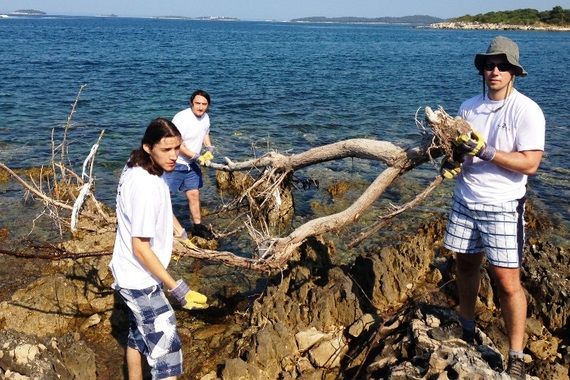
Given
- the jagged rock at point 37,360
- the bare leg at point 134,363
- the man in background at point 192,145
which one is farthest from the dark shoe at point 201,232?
the bare leg at point 134,363

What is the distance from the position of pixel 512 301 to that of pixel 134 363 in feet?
10.3

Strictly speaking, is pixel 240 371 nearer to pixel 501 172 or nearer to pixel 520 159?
pixel 501 172

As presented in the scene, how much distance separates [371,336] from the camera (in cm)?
488

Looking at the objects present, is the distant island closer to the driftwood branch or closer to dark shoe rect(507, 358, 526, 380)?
the driftwood branch

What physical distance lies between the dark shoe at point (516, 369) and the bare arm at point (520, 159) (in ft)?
5.19

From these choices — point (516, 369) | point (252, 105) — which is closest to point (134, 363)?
point (516, 369)

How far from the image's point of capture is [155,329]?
3836 mm

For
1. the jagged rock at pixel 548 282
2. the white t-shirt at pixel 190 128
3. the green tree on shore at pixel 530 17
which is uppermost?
the green tree on shore at pixel 530 17

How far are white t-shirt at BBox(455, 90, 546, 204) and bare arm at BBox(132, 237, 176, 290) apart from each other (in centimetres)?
247

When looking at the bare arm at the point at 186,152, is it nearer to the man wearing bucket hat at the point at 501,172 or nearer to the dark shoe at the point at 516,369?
the man wearing bucket hat at the point at 501,172

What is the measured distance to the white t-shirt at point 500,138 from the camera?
3621 millimetres

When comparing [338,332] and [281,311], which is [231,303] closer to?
[281,311]

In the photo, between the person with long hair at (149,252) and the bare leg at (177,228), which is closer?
the person with long hair at (149,252)

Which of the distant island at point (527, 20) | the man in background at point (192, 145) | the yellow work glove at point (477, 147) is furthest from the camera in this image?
the distant island at point (527, 20)
